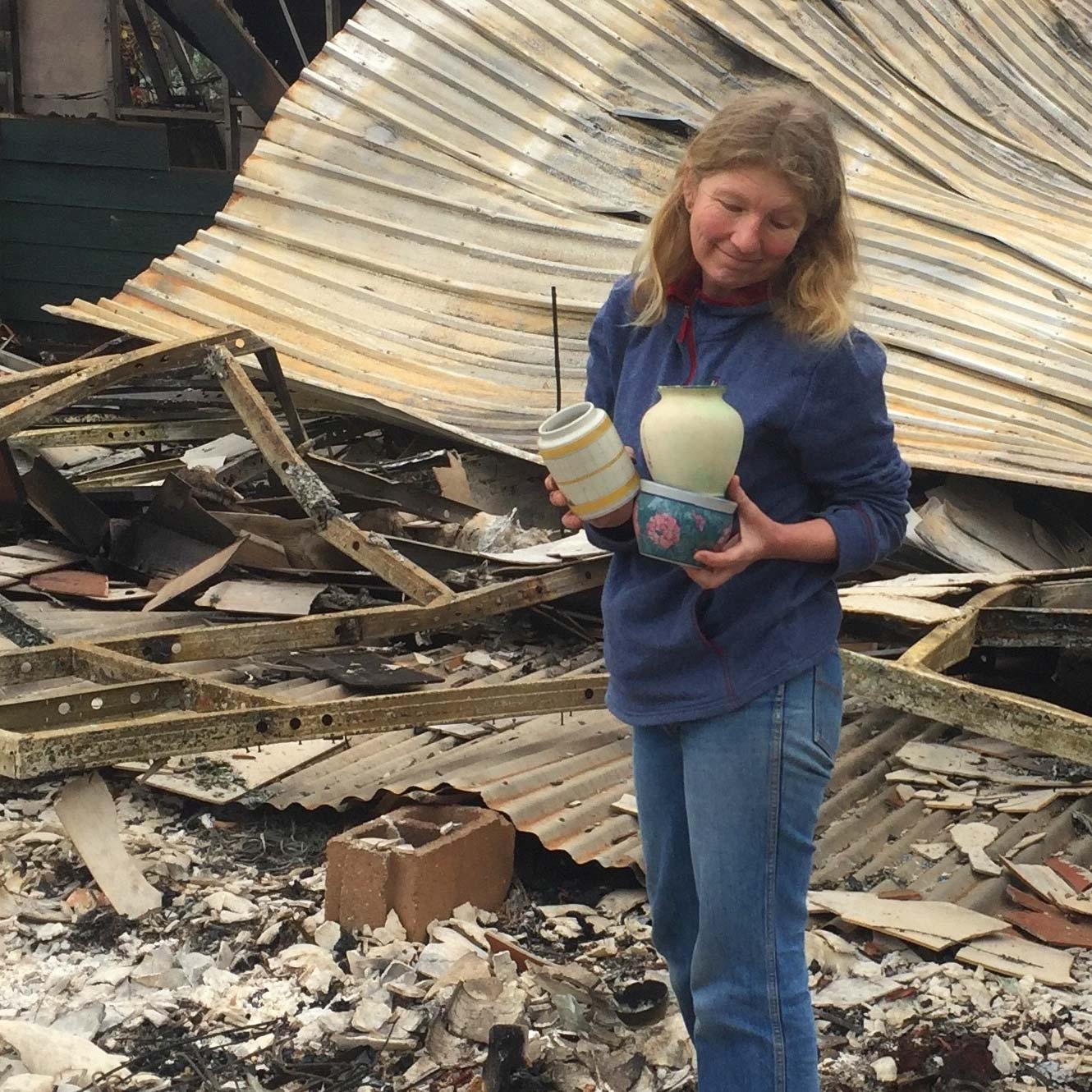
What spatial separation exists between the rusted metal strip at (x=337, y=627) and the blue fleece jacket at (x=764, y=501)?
2670mm

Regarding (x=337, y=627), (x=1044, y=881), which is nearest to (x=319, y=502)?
(x=337, y=627)

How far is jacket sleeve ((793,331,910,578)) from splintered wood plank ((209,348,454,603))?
3.01 meters

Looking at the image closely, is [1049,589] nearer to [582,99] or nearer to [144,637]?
[144,637]

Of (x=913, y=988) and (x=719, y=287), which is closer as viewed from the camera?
(x=719, y=287)

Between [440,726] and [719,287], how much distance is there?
308cm

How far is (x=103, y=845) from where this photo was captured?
13.6 ft

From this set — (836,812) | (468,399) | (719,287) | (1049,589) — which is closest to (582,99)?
(468,399)

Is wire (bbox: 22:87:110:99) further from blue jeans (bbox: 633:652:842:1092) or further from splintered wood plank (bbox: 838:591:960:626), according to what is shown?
blue jeans (bbox: 633:652:842:1092)

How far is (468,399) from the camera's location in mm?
8148

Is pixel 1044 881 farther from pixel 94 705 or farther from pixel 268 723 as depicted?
pixel 94 705

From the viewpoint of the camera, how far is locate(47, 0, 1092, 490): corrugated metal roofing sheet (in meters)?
8.29

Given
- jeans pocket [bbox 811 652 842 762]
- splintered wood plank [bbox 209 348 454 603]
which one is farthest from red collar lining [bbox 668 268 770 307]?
splintered wood plank [bbox 209 348 454 603]

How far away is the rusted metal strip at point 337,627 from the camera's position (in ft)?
15.9

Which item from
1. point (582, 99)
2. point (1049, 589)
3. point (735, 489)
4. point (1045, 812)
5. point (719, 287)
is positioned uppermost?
point (582, 99)
